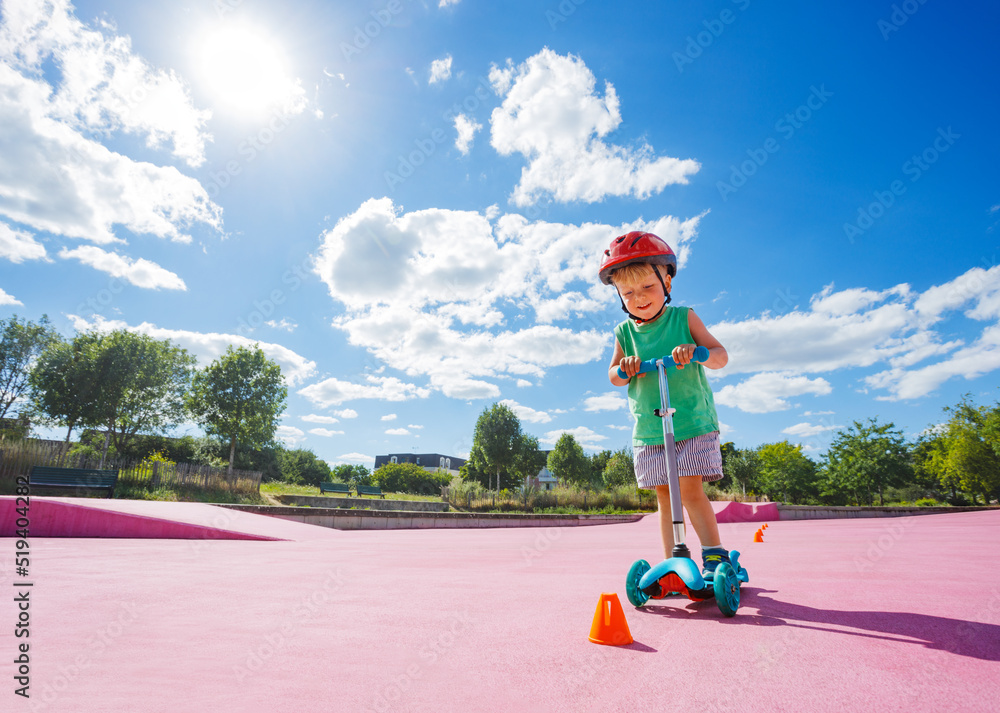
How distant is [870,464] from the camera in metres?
33.6

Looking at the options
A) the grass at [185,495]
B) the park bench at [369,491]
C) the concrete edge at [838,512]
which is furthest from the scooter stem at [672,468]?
the park bench at [369,491]

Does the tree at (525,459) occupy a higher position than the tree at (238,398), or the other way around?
the tree at (238,398)

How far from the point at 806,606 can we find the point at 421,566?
3.37m

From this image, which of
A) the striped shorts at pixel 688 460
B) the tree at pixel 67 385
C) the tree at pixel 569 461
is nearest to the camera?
the striped shorts at pixel 688 460

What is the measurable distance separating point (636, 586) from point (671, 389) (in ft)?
3.86

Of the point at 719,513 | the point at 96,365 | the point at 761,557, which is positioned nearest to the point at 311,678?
the point at 761,557

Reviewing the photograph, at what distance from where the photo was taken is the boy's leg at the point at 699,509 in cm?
272

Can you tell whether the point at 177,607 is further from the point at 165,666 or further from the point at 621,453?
the point at 621,453

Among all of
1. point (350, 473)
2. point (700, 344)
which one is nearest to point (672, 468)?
point (700, 344)

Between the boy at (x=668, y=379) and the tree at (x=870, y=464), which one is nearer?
the boy at (x=668, y=379)

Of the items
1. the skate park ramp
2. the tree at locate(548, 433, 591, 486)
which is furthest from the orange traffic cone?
the tree at locate(548, 433, 591, 486)

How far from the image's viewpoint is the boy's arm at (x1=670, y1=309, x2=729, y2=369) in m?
2.59

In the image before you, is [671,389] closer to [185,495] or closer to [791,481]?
Answer: [185,495]

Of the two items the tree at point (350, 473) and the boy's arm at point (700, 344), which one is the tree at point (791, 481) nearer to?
the boy's arm at point (700, 344)
